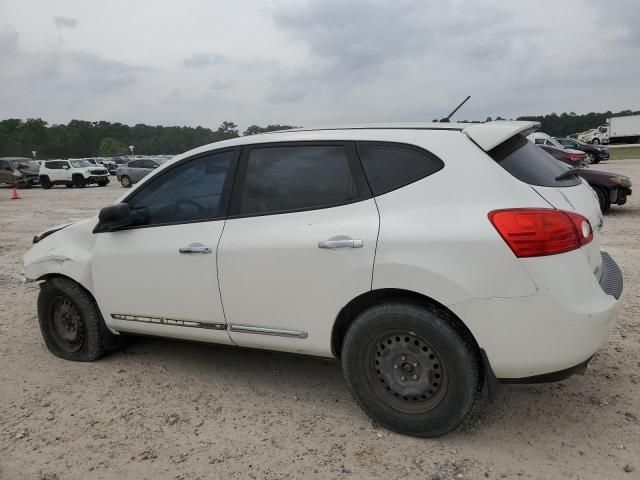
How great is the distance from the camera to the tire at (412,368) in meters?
2.68

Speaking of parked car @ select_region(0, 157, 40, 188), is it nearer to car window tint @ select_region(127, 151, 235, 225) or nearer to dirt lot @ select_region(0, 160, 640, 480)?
dirt lot @ select_region(0, 160, 640, 480)

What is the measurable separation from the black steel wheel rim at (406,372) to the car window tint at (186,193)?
4.46 ft

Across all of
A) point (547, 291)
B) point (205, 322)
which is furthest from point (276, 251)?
point (547, 291)

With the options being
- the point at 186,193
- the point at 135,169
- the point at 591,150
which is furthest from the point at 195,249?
the point at 591,150

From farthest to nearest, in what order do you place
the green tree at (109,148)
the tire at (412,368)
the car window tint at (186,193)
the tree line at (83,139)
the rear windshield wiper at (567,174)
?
the green tree at (109,148)
the tree line at (83,139)
the car window tint at (186,193)
the rear windshield wiper at (567,174)
the tire at (412,368)

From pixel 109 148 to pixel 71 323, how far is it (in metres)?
100.0

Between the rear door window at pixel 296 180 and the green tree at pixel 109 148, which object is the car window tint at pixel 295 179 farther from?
the green tree at pixel 109 148

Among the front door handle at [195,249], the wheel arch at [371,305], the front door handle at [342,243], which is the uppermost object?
the front door handle at [342,243]

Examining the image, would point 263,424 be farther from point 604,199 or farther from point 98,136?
point 98,136

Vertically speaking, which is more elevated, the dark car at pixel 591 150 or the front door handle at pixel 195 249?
the dark car at pixel 591 150

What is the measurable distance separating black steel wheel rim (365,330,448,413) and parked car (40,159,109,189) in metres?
28.8

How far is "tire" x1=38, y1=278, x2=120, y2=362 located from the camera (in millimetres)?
4039

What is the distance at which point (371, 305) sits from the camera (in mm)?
2912

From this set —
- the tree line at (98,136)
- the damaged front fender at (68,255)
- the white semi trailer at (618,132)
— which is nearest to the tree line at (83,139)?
the tree line at (98,136)
